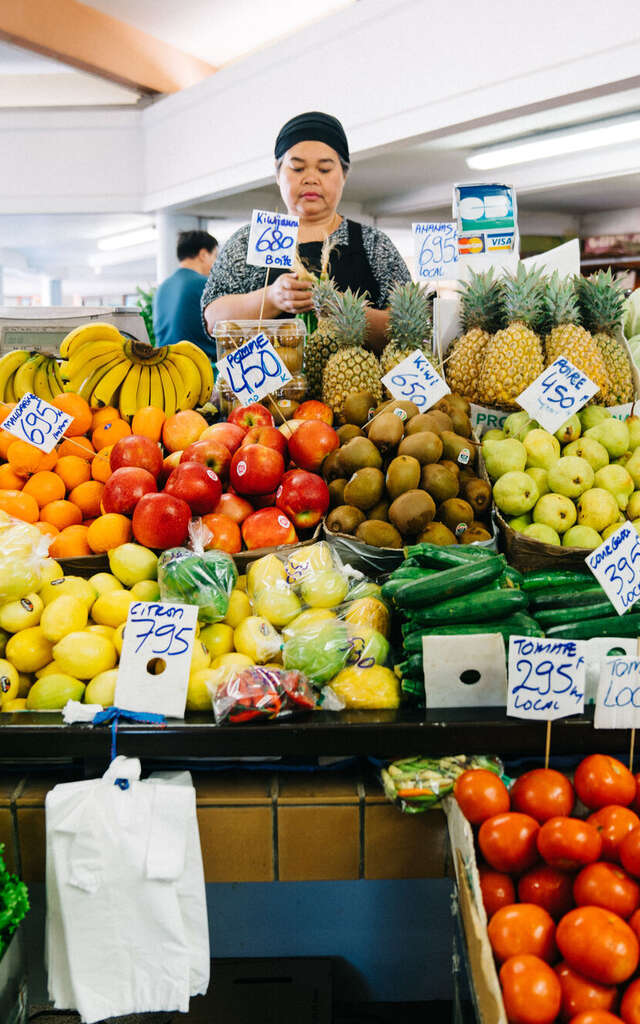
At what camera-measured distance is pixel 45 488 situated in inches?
80.2

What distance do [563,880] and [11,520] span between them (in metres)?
→ 1.43

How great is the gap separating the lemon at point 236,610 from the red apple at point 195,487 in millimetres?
252

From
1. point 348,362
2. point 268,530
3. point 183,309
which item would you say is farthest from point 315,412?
point 183,309

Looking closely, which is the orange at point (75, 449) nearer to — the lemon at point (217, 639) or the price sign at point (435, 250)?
the lemon at point (217, 639)

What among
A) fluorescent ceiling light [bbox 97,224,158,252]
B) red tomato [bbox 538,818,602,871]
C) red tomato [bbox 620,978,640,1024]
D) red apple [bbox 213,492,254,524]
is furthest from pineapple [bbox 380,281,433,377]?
fluorescent ceiling light [bbox 97,224,158,252]

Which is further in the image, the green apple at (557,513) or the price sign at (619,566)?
the green apple at (557,513)

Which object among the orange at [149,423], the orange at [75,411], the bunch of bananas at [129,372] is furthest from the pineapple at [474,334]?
the orange at [75,411]

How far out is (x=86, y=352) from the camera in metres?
2.39

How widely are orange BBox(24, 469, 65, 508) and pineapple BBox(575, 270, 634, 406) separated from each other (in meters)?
1.60

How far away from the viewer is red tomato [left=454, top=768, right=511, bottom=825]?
4.41 ft

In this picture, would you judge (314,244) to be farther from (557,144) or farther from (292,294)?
(557,144)

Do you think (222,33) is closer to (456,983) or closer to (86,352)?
(86,352)

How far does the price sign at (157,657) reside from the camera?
4.96ft

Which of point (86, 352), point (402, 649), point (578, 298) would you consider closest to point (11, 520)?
point (86, 352)
